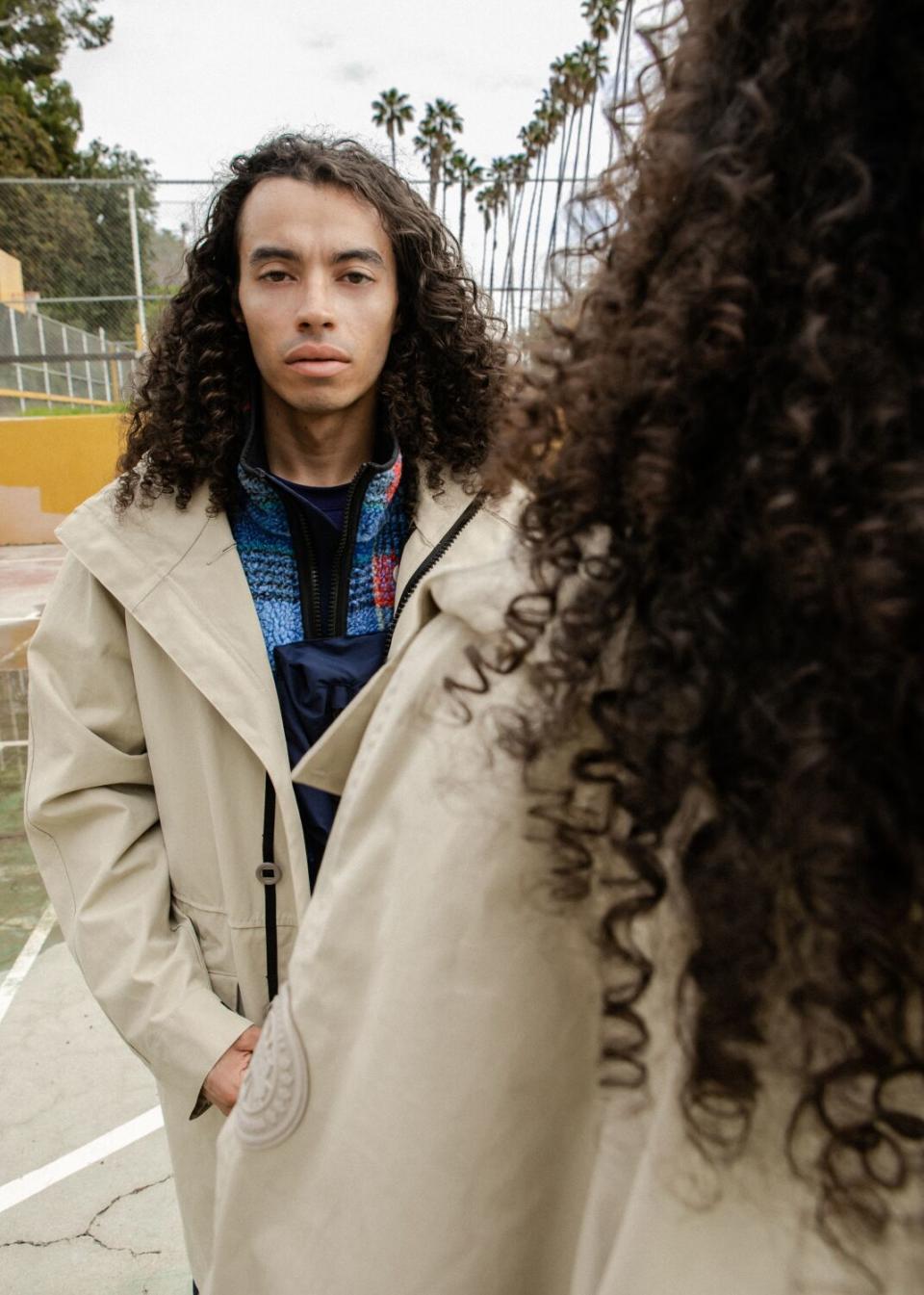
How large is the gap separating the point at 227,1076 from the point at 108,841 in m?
0.42

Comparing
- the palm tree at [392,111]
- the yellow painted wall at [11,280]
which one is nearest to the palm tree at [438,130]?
the palm tree at [392,111]

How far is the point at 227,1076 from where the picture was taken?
1.46 metres

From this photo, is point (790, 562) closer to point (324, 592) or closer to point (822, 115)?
point (822, 115)

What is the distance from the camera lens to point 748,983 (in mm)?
577

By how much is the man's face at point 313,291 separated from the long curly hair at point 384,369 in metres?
0.05

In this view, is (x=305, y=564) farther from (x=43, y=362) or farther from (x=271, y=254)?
(x=43, y=362)

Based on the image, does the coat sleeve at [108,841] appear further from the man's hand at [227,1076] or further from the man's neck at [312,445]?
the man's neck at [312,445]

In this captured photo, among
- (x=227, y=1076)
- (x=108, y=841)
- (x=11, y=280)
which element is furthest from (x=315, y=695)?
(x=11, y=280)

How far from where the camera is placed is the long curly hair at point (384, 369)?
5.88 ft

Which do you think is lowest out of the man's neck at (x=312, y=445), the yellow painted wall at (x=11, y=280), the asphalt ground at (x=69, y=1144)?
the asphalt ground at (x=69, y=1144)

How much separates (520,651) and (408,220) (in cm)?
149

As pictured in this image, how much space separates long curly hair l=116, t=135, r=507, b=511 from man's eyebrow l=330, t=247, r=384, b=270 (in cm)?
8

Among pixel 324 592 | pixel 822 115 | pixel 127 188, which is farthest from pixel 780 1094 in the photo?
pixel 127 188

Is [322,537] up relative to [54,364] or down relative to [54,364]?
up
